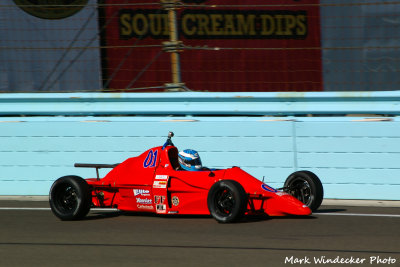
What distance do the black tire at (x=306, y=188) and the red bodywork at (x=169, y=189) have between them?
0.53 meters

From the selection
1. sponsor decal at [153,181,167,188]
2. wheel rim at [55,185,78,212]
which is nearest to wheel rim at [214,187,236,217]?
sponsor decal at [153,181,167,188]

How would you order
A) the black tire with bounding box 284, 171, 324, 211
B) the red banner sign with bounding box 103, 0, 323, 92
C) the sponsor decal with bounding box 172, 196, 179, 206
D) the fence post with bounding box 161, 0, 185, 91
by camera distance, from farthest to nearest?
the red banner sign with bounding box 103, 0, 323, 92
the fence post with bounding box 161, 0, 185, 91
the black tire with bounding box 284, 171, 324, 211
the sponsor decal with bounding box 172, 196, 179, 206

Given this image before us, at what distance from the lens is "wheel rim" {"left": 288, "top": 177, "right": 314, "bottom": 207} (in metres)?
8.26

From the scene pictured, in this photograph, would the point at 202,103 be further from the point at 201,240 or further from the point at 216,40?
the point at 201,240

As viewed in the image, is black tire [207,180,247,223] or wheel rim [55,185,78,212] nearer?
black tire [207,180,247,223]

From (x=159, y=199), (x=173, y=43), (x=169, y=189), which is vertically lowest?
(x=159, y=199)

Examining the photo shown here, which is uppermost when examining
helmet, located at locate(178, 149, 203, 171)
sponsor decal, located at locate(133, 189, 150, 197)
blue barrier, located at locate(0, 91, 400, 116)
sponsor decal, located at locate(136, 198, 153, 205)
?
blue barrier, located at locate(0, 91, 400, 116)

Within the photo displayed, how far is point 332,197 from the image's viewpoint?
928cm

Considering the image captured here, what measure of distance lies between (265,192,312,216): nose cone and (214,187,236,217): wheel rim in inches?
16.9

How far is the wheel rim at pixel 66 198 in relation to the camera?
832cm

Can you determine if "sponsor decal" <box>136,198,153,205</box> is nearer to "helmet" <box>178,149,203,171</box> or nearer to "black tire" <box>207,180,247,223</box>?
"helmet" <box>178,149,203,171</box>

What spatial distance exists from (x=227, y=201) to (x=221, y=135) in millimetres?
2157

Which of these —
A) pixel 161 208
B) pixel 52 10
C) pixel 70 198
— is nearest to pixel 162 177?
pixel 161 208

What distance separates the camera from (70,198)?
8.41 metres
